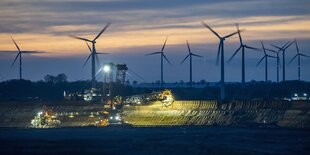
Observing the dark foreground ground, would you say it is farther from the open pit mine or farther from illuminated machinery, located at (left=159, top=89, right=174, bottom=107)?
illuminated machinery, located at (left=159, top=89, right=174, bottom=107)

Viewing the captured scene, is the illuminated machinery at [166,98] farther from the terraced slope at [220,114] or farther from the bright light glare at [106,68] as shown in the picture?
the bright light glare at [106,68]

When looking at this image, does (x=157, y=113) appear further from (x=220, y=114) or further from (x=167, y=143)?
(x=167, y=143)

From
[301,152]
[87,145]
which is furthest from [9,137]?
[301,152]

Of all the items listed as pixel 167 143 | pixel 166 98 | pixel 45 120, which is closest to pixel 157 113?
pixel 166 98

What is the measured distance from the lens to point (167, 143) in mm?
110125

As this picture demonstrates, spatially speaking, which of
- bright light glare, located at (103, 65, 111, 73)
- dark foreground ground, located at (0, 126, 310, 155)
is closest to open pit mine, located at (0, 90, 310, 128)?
bright light glare, located at (103, 65, 111, 73)

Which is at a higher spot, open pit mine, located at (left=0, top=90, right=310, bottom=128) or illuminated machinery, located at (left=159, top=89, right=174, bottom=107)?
illuminated machinery, located at (left=159, top=89, right=174, bottom=107)

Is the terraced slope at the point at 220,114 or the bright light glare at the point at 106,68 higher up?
the bright light glare at the point at 106,68

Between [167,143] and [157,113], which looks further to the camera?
[157,113]

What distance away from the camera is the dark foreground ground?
321 ft

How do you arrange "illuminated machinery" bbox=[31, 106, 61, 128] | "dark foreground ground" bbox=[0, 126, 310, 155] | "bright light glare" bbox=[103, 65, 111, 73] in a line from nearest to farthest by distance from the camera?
"dark foreground ground" bbox=[0, 126, 310, 155], "illuminated machinery" bbox=[31, 106, 61, 128], "bright light glare" bbox=[103, 65, 111, 73]

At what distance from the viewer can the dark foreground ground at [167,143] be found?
9788 cm

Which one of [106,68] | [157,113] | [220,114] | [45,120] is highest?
[106,68]

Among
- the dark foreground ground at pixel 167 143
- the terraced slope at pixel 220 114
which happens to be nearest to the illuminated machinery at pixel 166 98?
the terraced slope at pixel 220 114
